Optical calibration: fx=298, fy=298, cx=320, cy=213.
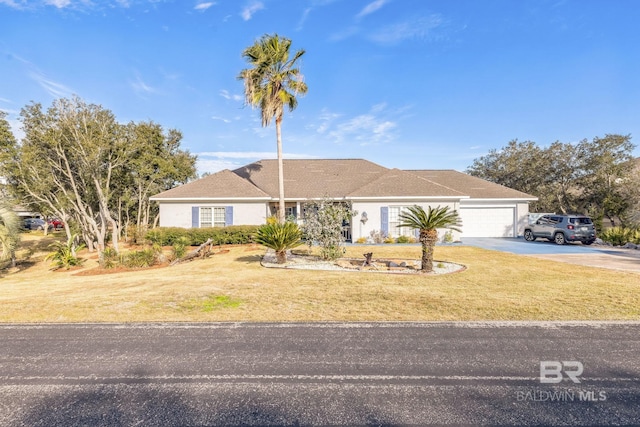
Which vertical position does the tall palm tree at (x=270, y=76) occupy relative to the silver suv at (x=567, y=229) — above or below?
above

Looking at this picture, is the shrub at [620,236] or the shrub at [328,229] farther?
the shrub at [620,236]

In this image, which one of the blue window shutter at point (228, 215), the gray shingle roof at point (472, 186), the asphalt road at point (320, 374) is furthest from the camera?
the gray shingle roof at point (472, 186)

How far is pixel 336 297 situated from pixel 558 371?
177 inches

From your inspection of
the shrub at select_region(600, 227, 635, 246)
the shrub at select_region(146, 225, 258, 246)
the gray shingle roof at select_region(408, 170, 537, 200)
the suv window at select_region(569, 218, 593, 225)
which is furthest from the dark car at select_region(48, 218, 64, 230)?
the shrub at select_region(600, 227, 635, 246)

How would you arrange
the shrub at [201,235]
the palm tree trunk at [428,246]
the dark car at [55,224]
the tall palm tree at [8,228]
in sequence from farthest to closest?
the dark car at [55,224] → the shrub at [201,235] → the tall palm tree at [8,228] → the palm tree trunk at [428,246]

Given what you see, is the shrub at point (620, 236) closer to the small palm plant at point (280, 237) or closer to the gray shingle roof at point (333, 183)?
the gray shingle roof at point (333, 183)

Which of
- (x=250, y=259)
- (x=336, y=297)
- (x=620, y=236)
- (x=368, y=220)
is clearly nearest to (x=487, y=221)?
(x=620, y=236)

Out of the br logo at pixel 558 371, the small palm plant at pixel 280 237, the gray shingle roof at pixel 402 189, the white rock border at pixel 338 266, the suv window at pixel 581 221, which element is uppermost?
the gray shingle roof at pixel 402 189

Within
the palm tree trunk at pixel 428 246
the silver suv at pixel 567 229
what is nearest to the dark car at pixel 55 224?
the palm tree trunk at pixel 428 246

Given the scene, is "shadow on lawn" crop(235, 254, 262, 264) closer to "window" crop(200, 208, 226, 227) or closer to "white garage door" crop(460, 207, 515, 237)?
"window" crop(200, 208, 226, 227)

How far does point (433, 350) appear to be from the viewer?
4586 mm

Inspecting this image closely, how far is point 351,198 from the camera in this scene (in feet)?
62.5

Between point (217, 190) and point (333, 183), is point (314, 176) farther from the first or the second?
point (217, 190)

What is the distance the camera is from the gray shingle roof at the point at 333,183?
1964 centimetres
